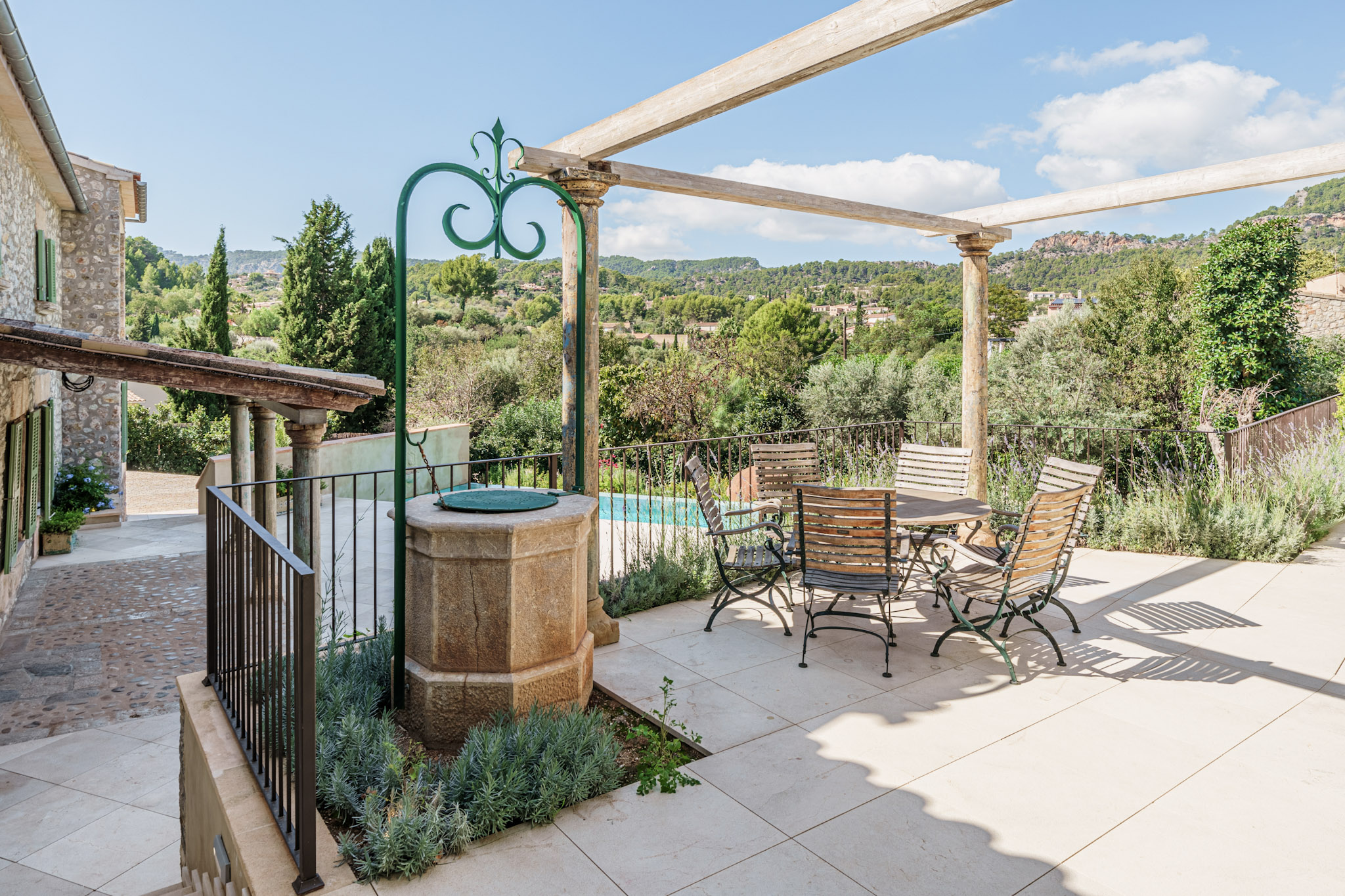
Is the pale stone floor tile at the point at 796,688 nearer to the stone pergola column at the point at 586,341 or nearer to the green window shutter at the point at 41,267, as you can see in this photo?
the stone pergola column at the point at 586,341

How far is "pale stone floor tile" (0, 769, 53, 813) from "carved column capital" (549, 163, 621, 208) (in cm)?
Result: 398

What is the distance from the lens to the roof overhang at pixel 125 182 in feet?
31.1

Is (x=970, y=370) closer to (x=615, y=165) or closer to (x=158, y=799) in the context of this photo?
(x=615, y=165)

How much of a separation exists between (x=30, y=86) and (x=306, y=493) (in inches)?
153

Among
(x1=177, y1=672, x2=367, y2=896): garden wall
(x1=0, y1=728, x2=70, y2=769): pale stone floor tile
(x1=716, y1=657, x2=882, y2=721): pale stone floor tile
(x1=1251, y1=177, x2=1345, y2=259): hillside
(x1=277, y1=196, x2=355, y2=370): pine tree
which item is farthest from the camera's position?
(x1=1251, y1=177, x2=1345, y2=259): hillside

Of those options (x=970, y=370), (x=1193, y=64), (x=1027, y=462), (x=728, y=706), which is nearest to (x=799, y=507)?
(x=728, y=706)

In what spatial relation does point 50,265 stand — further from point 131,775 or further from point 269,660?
point 269,660

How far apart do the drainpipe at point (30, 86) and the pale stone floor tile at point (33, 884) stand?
14.8 feet

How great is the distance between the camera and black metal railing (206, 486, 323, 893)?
6.32 ft

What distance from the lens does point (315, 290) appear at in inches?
738

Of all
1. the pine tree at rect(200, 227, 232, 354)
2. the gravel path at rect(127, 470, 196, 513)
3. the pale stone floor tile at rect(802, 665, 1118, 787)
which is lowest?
the pale stone floor tile at rect(802, 665, 1118, 787)

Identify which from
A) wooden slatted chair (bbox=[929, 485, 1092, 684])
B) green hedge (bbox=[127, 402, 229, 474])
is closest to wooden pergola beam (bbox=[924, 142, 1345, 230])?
wooden slatted chair (bbox=[929, 485, 1092, 684])

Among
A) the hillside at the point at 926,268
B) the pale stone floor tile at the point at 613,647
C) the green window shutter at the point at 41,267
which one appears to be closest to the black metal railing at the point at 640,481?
the pale stone floor tile at the point at 613,647

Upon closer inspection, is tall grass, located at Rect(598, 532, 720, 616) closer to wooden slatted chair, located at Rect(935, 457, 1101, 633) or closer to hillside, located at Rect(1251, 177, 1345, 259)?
wooden slatted chair, located at Rect(935, 457, 1101, 633)
